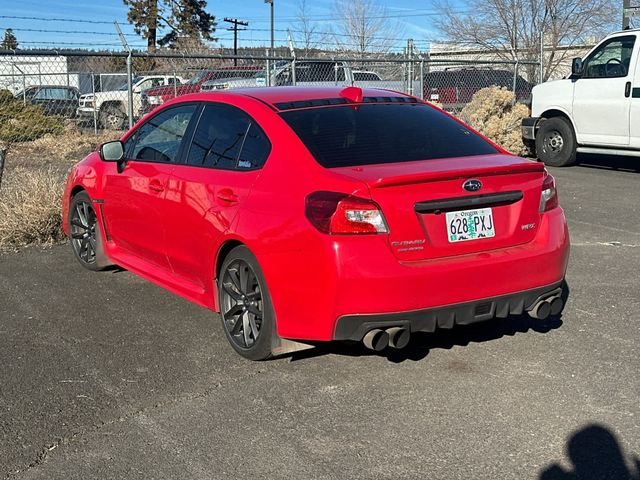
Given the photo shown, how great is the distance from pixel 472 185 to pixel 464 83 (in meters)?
17.1

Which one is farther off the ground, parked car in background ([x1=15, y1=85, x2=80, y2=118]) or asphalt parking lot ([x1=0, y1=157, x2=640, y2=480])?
parked car in background ([x1=15, y1=85, x2=80, y2=118])

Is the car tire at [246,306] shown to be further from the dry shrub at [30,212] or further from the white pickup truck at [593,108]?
the white pickup truck at [593,108]

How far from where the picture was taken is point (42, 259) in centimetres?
714

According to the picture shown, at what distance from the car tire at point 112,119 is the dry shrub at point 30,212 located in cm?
1238

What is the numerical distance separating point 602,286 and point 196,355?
330 cm

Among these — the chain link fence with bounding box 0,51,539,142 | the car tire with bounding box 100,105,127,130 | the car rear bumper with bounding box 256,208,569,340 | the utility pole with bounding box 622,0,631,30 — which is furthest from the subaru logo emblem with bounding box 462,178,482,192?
the car tire with bounding box 100,105,127,130

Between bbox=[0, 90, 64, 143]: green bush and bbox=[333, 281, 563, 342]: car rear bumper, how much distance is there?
1470cm

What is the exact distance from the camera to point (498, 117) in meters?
14.4

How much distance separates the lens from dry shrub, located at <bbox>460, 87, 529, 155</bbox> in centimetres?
1409

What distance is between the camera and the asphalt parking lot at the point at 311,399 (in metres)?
3.34

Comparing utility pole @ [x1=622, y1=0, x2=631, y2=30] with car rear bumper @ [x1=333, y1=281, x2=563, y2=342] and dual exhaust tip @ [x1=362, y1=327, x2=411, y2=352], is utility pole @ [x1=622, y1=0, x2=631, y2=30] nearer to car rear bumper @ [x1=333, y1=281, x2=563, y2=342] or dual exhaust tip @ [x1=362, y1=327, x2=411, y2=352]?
car rear bumper @ [x1=333, y1=281, x2=563, y2=342]

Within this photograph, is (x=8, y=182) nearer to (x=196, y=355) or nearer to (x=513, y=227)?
(x=196, y=355)

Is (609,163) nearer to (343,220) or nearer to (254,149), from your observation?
(254,149)

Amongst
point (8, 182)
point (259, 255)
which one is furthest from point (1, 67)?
point (259, 255)
